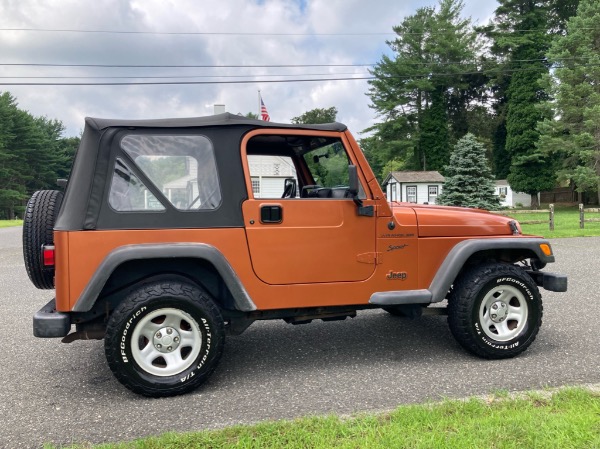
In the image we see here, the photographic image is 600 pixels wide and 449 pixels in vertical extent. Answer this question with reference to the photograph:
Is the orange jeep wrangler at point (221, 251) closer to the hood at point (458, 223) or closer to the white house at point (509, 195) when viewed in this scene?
the hood at point (458, 223)

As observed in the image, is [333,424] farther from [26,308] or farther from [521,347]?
[26,308]

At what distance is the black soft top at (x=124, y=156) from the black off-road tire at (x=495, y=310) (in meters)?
1.99

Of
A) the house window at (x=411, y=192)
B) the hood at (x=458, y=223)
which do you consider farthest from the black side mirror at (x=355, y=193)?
the house window at (x=411, y=192)

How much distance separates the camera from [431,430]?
2451 millimetres

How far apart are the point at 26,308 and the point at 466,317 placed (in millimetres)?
5600

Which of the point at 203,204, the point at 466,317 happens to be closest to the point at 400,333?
the point at 466,317

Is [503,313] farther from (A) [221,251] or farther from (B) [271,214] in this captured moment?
(A) [221,251]

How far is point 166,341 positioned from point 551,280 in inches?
131

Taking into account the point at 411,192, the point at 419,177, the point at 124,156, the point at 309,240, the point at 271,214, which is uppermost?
the point at 419,177

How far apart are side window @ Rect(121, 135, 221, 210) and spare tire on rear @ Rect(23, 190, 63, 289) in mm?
790

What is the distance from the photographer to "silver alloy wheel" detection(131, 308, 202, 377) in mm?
3113

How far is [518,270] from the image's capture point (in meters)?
3.79

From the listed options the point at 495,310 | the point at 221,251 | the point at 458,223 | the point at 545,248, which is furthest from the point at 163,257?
the point at 545,248

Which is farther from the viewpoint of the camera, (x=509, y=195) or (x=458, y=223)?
(x=509, y=195)
